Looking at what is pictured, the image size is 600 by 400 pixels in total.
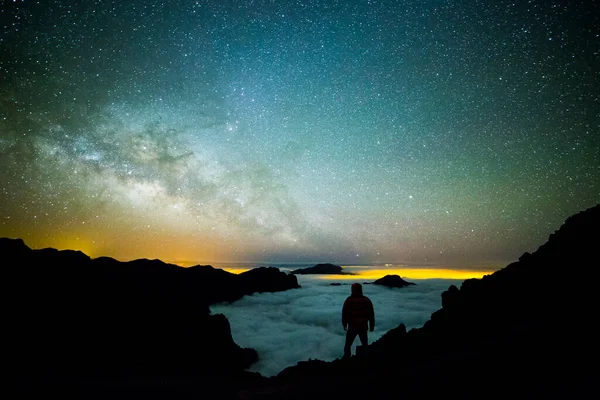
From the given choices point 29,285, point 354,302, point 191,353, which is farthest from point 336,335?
point 29,285

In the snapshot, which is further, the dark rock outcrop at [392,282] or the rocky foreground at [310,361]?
the dark rock outcrop at [392,282]

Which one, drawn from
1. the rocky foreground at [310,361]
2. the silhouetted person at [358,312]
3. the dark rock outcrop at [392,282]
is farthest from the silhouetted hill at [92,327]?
the dark rock outcrop at [392,282]

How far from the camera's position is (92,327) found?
875 cm

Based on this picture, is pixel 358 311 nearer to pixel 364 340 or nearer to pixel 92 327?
pixel 364 340

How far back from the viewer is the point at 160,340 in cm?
937

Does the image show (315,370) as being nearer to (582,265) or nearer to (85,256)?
(582,265)

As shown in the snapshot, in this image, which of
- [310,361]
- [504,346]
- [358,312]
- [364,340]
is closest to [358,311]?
[358,312]

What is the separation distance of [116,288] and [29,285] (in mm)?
2612

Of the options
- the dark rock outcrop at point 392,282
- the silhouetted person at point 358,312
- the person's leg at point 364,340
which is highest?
the silhouetted person at point 358,312

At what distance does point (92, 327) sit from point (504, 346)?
39.0ft

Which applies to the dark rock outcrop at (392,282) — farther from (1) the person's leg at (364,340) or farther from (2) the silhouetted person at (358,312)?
(2) the silhouetted person at (358,312)

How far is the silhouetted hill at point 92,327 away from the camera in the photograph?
7.07 meters

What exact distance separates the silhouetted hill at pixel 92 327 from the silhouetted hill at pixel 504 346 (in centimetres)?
411

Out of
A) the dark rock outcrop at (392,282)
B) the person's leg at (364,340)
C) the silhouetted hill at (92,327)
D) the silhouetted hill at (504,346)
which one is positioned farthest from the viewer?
the dark rock outcrop at (392,282)
